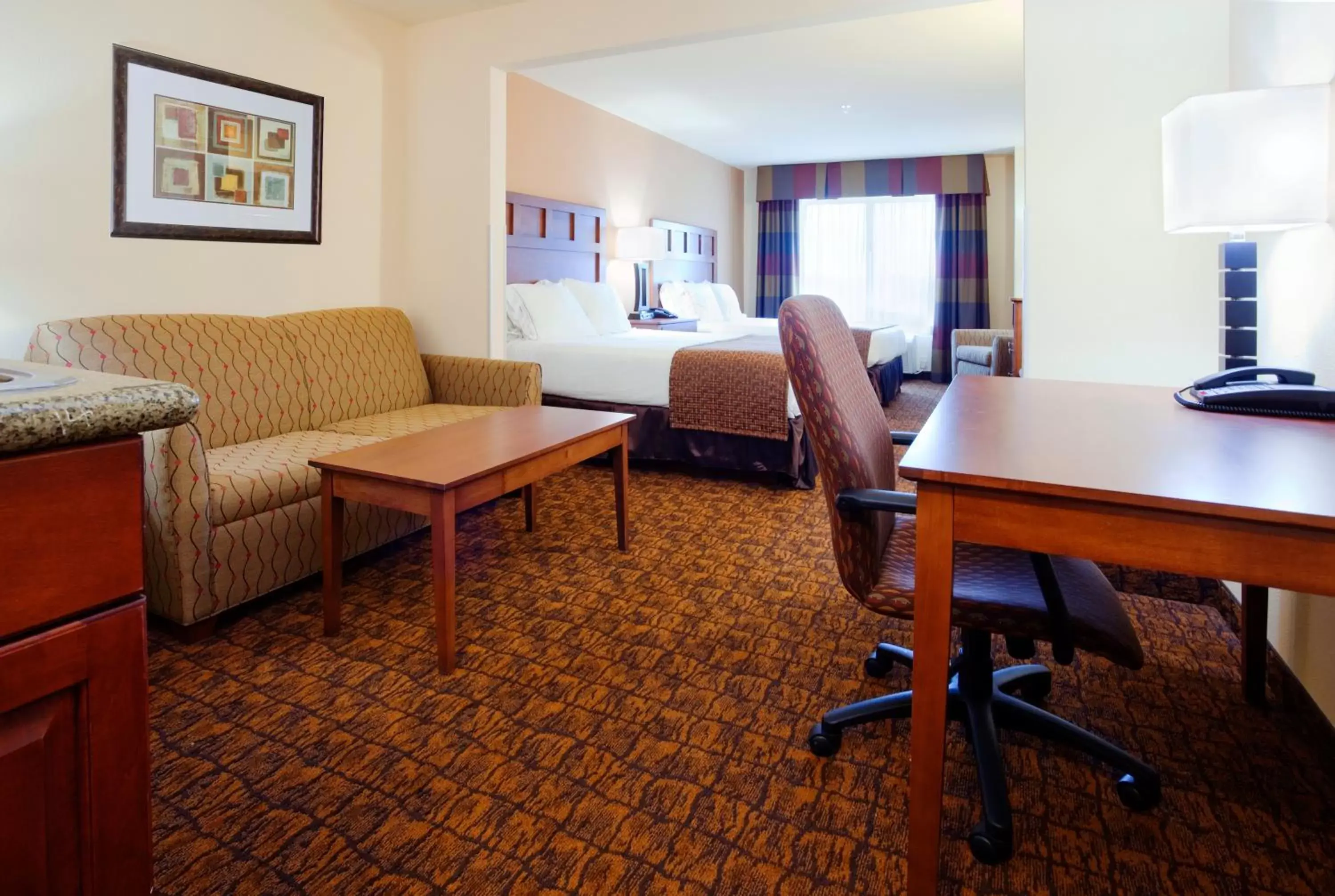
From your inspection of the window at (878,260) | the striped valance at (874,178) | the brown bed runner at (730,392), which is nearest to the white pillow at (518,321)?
the brown bed runner at (730,392)

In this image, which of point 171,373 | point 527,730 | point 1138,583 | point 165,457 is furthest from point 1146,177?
point 171,373

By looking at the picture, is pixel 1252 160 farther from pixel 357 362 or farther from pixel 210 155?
pixel 210 155

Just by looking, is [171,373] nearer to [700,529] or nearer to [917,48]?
[700,529]

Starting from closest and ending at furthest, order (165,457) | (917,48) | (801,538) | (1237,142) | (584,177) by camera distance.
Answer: (1237,142) → (165,457) → (801,538) → (917,48) → (584,177)

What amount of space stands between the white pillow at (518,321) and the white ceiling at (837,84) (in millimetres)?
1308

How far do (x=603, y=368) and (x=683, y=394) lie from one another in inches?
20.4

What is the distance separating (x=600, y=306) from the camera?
520 cm

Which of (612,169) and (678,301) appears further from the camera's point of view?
(678,301)

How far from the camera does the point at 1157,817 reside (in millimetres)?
1400

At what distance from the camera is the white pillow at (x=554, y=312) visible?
14.9 feet

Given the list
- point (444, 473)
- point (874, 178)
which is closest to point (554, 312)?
point (444, 473)

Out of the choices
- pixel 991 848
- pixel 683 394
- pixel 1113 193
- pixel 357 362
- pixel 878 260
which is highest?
pixel 878 260

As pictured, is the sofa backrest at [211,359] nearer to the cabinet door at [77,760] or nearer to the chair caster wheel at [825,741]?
the cabinet door at [77,760]

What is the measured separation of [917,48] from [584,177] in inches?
103
